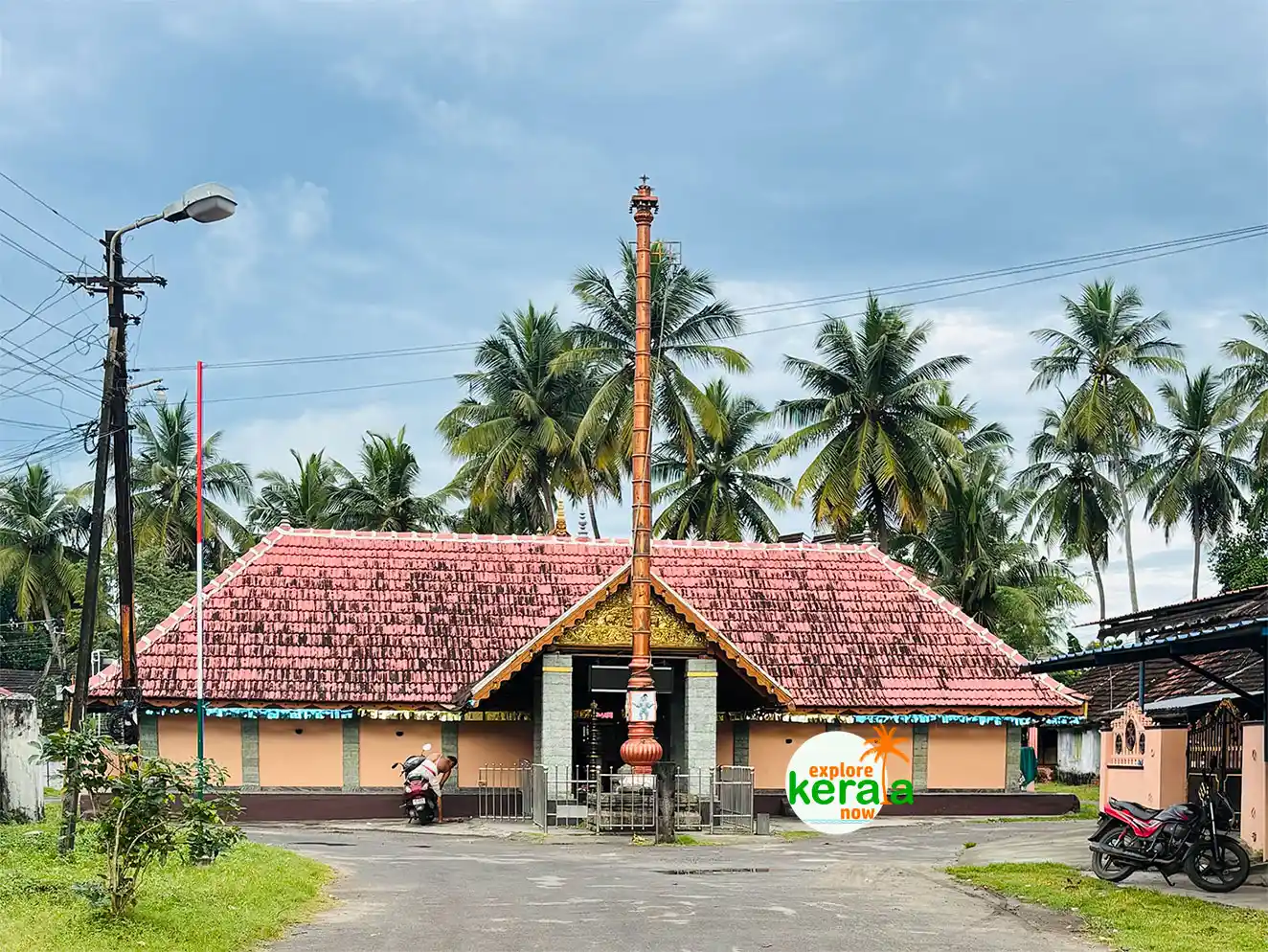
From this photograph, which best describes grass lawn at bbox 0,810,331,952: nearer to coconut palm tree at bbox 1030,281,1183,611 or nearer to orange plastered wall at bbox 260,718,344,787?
orange plastered wall at bbox 260,718,344,787

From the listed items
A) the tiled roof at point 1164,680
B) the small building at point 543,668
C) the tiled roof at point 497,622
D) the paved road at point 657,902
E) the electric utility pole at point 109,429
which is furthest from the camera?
the tiled roof at point 497,622

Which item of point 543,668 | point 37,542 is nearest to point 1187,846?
point 543,668

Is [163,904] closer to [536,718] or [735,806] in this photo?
[735,806]

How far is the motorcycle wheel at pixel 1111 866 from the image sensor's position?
626 inches

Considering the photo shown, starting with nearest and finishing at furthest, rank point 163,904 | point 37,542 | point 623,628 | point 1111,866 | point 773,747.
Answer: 1. point 163,904
2. point 1111,866
3. point 623,628
4. point 773,747
5. point 37,542

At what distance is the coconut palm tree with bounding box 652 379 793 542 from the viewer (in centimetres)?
4450

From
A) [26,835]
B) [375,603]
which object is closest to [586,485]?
[375,603]

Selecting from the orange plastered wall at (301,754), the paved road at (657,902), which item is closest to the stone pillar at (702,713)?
the paved road at (657,902)

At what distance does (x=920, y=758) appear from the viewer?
2938 centimetres

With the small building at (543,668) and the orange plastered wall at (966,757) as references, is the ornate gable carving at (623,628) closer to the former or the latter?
the small building at (543,668)

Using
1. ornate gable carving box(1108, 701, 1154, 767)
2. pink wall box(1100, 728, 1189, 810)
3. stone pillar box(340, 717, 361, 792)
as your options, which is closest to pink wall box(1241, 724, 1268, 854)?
pink wall box(1100, 728, 1189, 810)

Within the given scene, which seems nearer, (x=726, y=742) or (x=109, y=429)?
(x=109, y=429)

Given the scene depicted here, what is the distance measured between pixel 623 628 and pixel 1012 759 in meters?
8.67

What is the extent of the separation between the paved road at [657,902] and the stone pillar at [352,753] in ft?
18.2
